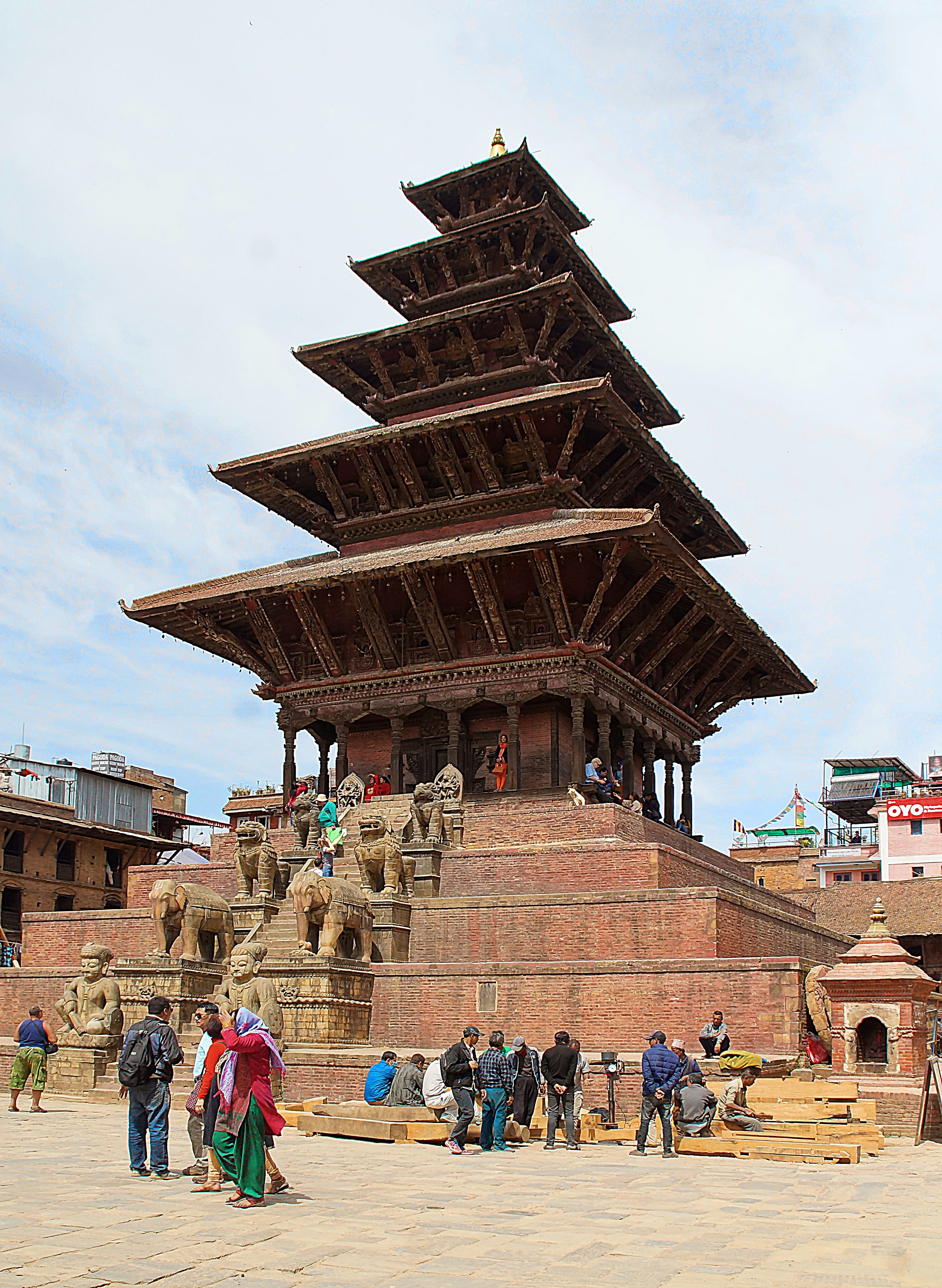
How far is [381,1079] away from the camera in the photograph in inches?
587

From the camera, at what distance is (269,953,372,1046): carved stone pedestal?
17.8 metres

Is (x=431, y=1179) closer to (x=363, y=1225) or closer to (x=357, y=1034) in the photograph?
(x=363, y=1225)

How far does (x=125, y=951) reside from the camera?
24609mm

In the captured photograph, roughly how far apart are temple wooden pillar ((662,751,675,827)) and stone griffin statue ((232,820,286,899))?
12121 millimetres

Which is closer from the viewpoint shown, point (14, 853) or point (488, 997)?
point (488, 997)

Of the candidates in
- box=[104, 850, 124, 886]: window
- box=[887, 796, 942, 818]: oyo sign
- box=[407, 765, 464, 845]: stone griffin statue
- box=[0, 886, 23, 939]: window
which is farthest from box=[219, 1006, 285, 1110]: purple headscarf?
box=[887, 796, 942, 818]: oyo sign

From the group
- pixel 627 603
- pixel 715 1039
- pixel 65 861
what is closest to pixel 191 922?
pixel 715 1039

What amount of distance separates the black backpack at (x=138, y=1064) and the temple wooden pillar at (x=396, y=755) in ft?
57.8

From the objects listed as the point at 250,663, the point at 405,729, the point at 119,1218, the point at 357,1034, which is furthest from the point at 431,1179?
the point at 250,663

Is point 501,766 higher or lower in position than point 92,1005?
higher

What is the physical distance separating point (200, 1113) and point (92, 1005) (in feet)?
32.6

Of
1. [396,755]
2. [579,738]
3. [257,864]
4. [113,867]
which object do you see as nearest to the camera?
[257,864]

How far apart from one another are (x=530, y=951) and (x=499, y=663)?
30.1 feet

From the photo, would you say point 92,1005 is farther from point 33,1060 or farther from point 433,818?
point 433,818
